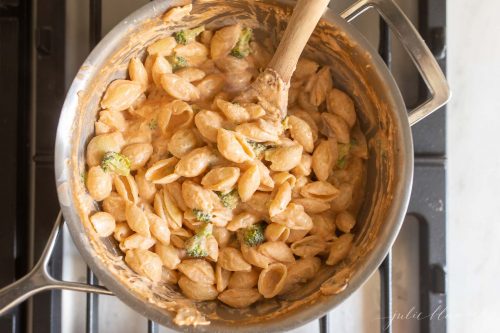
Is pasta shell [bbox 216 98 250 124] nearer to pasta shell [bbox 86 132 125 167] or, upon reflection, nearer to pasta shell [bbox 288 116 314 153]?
pasta shell [bbox 288 116 314 153]

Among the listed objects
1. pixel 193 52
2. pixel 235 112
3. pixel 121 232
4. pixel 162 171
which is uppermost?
pixel 193 52

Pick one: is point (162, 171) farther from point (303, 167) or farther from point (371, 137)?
point (371, 137)

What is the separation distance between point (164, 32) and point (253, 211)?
1.10 ft

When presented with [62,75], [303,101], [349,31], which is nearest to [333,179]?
[303,101]

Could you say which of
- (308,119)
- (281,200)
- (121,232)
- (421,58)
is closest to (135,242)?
(121,232)

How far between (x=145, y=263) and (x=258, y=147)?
264 millimetres

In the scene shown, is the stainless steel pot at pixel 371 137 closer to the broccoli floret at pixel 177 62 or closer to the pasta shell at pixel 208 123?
the broccoli floret at pixel 177 62

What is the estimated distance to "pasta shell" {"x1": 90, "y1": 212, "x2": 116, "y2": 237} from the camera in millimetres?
856

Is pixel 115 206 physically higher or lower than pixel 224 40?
lower

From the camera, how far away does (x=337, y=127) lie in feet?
2.95
